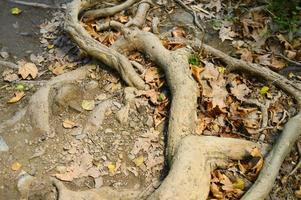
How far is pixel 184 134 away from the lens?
173 inches

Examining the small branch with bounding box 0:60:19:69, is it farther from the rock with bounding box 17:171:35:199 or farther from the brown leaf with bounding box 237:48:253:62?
the brown leaf with bounding box 237:48:253:62

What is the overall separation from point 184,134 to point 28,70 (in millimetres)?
2565

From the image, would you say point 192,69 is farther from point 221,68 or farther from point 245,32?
point 245,32

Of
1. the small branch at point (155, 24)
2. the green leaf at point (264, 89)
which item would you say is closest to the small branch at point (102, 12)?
the small branch at point (155, 24)

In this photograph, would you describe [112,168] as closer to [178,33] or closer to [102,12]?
[178,33]

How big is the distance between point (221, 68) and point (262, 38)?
0.89 m

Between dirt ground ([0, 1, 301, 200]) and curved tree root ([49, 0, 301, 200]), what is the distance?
0.16 meters

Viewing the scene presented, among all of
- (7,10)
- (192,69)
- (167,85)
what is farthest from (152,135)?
(7,10)

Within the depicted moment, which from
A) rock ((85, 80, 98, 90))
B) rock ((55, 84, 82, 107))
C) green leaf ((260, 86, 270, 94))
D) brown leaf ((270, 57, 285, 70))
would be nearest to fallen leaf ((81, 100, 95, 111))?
rock ((55, 84, 82, 107))

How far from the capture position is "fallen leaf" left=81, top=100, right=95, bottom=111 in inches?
201

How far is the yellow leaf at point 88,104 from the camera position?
5122 millimetres

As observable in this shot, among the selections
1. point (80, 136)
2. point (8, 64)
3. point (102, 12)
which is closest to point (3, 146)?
point (80, 136)

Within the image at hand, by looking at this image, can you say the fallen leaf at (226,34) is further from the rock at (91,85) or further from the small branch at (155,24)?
the rock at (91,85)

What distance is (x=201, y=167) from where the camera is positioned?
160 inches
